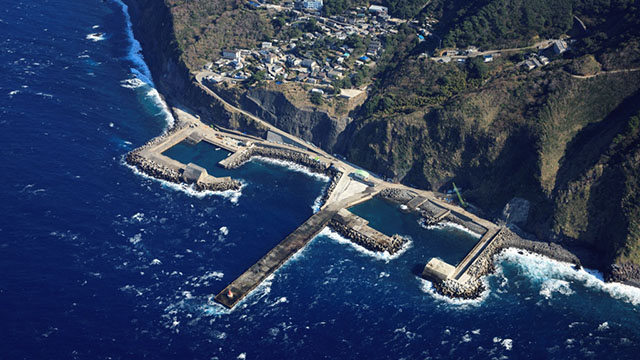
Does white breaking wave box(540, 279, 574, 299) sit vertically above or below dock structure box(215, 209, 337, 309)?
above

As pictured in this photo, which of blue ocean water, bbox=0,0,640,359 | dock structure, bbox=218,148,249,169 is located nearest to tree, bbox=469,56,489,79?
blue ocean water, bbox=0,0,640,359

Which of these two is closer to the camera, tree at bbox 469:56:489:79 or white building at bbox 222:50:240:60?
tree at bbox 469:56:489:79

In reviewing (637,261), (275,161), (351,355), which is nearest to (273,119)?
(275,161)

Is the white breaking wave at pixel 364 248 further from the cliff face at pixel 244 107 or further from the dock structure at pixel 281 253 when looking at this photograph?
the cliff face at pixel 244 107

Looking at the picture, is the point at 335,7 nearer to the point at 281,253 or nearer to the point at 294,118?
the point at 294,118

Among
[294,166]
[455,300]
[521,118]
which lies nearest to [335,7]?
[294,166]

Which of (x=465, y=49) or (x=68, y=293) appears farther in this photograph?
(x=465, y=49)

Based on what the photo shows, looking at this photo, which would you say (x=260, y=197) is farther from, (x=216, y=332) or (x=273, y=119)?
(x=216, y=332)

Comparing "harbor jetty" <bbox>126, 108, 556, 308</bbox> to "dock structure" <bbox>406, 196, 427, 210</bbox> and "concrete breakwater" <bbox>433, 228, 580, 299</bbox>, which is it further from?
"concrete breakwater" <bbox>433, 228, 580, 299</bbox>
